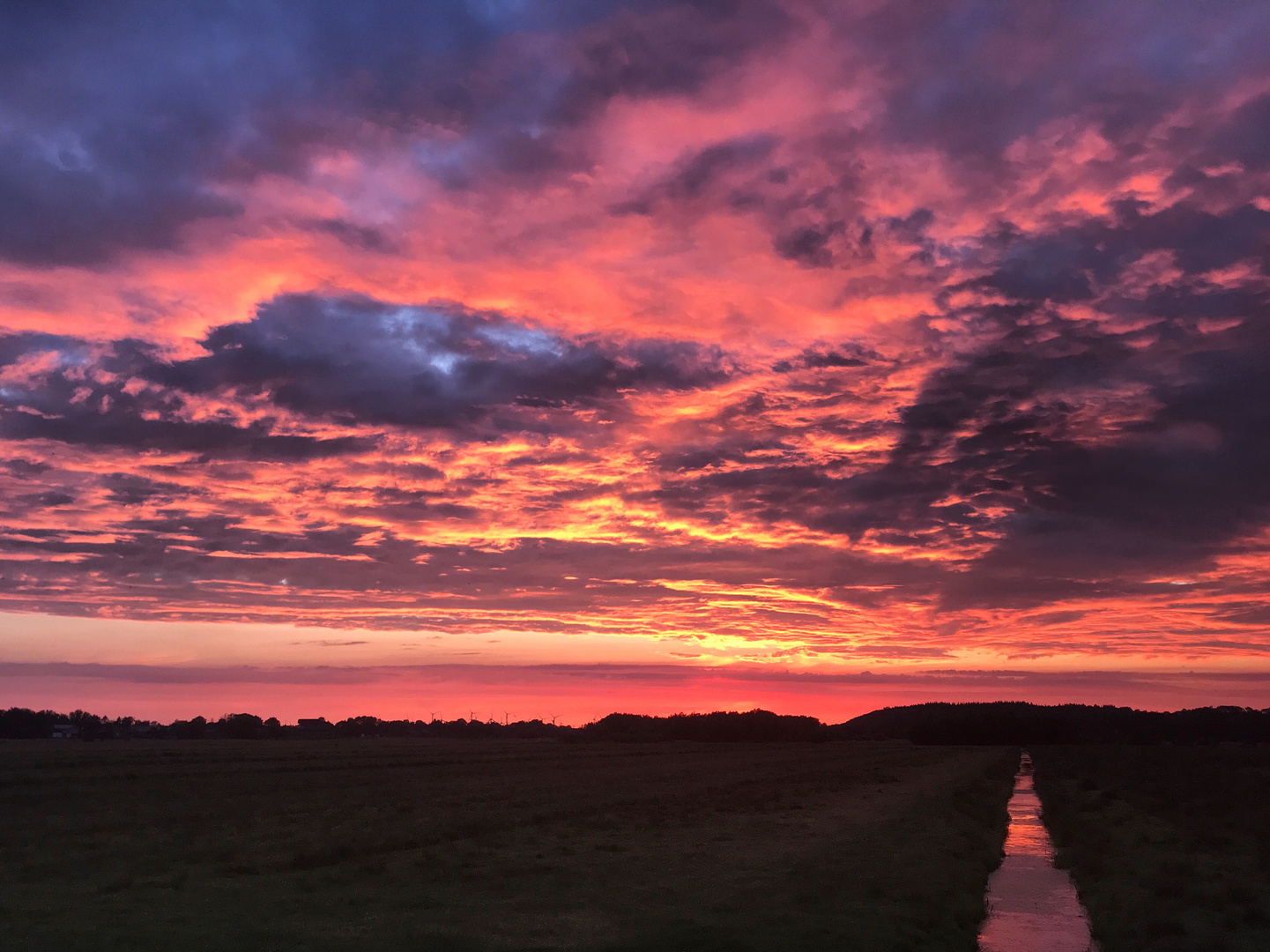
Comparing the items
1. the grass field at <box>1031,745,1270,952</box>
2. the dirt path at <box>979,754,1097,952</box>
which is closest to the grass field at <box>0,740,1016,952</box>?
the dirt path at <box>979,754,1097,952</box>

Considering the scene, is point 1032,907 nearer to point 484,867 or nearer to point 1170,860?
point 1170,860

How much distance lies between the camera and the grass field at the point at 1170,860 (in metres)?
24.1

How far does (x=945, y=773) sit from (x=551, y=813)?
58.5m

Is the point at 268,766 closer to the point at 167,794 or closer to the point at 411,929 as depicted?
the point at 167,794

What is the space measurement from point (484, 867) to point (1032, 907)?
18054 millimetres

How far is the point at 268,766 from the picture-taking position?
89.1 m

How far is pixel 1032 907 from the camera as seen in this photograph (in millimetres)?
30766

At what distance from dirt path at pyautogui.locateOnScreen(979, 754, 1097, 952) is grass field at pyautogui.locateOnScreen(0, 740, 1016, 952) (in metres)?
0.84

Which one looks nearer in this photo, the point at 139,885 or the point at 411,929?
the point at 411,929

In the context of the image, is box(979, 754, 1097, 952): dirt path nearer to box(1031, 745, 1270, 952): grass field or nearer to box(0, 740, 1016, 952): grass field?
box(1031, 745, 1270, 952): grass field

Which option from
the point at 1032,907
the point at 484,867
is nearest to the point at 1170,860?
the point at 1032,907

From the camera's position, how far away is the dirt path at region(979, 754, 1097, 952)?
83.7ft

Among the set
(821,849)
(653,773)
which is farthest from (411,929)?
(653,773)

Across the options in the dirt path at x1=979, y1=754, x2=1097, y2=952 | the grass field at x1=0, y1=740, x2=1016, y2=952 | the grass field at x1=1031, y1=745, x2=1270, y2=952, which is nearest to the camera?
the grass field at x1=0, y1=740, x2=1016, y2=952
